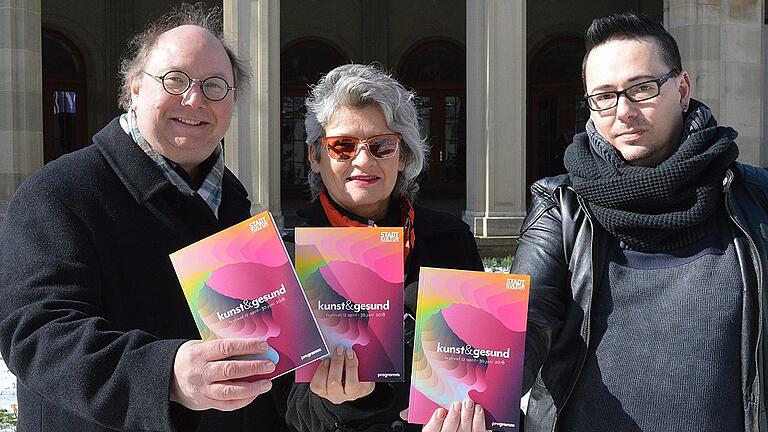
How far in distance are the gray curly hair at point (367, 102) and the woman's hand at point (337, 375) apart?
0.79 m

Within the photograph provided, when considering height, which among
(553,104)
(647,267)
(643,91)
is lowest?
(647,267)

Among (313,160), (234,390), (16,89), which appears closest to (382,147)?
(313,160)

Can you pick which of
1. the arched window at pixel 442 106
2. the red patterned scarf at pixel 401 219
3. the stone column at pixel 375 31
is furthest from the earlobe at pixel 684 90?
the arched window at pixel 442 106

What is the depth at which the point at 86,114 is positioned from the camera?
18.8 meters

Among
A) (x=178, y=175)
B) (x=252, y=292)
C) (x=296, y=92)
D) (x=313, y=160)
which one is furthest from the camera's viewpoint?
(x=296, y=92)

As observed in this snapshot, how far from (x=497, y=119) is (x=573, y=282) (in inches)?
338

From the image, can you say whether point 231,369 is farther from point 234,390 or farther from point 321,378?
point 321,378

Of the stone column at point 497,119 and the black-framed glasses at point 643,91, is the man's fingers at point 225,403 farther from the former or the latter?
the stone column at point 497,119

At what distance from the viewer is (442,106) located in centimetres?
2011

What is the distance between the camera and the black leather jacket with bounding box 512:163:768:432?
201 cm

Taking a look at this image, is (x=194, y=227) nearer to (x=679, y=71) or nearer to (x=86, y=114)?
(x=679, y=71)

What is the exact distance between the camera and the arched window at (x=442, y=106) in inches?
776

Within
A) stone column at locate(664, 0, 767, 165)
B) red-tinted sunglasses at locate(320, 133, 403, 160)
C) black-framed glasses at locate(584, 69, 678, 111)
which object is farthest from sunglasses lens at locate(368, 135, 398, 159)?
stone column at locate(664, 0, 767, 165)

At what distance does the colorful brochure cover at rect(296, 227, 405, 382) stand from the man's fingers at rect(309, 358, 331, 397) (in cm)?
1
